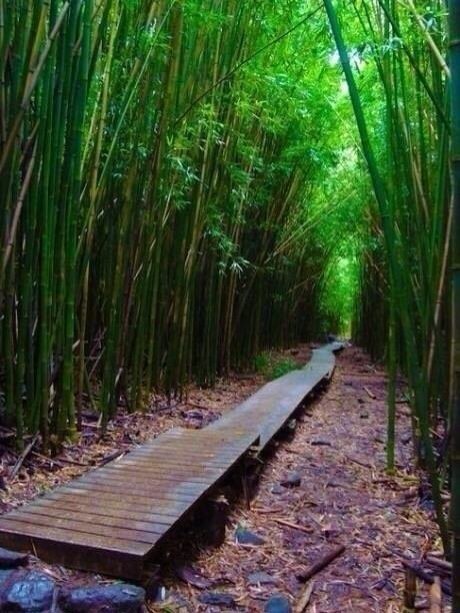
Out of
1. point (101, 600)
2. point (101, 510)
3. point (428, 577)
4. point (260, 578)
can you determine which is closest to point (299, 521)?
point (260, 578)

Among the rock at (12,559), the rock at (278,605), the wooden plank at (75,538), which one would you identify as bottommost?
the rock at (278,605)

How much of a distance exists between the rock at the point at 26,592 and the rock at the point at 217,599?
0.41 metres

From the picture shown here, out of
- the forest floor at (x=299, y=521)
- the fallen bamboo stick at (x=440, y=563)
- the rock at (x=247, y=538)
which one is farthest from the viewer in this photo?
the rock at (x=247, y=538)

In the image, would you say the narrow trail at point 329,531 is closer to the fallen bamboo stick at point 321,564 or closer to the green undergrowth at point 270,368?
the fallen bamboo stick at point 321,564

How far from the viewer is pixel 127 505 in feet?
5.52

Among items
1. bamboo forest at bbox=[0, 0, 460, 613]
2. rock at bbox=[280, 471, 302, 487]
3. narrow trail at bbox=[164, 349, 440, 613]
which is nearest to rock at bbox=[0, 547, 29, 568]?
bamboo forest at bbox=[0, 0, 460, 613]

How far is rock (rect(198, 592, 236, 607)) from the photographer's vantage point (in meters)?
1.53

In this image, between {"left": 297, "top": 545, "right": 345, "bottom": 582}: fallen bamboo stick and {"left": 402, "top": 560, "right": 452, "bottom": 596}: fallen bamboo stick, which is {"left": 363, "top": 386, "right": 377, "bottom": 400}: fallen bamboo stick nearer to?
{"left": 297, "top": 545, "right": 345, "bottom": 582}: fallen bamboo stick

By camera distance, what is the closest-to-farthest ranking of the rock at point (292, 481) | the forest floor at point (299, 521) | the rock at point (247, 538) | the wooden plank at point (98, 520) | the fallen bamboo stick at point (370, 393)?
the wooden plank at point (98, 520)
the forest floor at point (299, 521)
the rock at point (247, 538)
the rock at point (292, 481)
the fallen bamboo stick at point (370, 393)

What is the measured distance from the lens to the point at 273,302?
862 cm

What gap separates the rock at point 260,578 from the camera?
5.57 ft

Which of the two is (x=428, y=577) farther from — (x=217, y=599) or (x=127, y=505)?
(x=127, y=505)

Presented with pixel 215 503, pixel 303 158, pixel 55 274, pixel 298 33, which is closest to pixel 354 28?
pixel 298 33

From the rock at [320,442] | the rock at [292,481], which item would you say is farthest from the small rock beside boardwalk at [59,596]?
the rock at [320,442]
